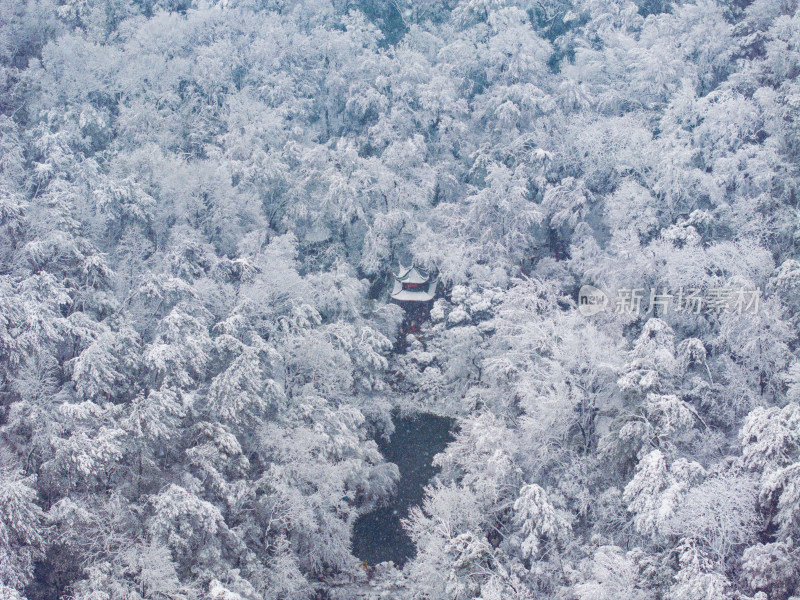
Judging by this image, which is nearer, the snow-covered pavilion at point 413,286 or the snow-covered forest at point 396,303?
the snow-covered forest at point 396,303

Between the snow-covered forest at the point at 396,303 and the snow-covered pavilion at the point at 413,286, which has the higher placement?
the snow-covered forest at the point at 396,303

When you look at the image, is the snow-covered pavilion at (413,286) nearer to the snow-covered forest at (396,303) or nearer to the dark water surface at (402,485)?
the snow-covered forest at (396,303)

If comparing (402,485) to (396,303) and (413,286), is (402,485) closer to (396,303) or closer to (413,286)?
(396,303)

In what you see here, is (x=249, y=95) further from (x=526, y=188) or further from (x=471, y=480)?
(x=471, y=480)

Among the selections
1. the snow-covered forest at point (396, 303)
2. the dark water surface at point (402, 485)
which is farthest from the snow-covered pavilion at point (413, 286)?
the dark water surface at point (402, 485)

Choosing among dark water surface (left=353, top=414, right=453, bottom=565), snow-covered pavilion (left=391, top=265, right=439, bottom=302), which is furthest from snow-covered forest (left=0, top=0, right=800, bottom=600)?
snow-covered pavilion (left=391, top=265, right=439, bottom=302)

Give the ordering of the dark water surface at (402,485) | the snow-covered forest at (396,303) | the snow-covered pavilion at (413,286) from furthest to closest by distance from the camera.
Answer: the snow-covered pavilion at (413,286), the dark water surface at (402,485), the snow-covered forest at (396,303)

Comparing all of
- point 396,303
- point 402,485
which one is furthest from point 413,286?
point 402,485
